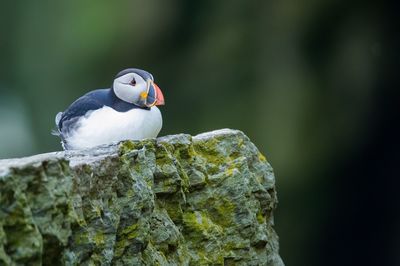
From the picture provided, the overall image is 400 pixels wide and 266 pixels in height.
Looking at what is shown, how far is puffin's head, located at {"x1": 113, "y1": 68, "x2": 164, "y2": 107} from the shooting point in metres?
3.82

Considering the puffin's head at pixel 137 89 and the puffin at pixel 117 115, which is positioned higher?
the puffin's head at pixel 137 89

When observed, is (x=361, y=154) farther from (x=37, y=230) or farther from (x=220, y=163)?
(x=37, y=230)

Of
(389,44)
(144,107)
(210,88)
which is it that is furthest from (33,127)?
(144,107)

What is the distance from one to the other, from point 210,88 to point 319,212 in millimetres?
1442

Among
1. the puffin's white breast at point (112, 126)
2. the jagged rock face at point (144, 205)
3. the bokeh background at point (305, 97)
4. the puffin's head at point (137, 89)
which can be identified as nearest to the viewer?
the jagged rock face at point (144, 205)

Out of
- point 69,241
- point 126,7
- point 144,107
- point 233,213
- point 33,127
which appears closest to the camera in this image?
point 69,241

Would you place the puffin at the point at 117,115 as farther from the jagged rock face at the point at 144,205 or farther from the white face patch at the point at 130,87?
the jagged rock face at the point at 144,205

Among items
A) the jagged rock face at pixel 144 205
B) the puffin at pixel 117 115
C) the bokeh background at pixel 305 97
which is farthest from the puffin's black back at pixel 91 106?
the bokeh background at pixel 305 97

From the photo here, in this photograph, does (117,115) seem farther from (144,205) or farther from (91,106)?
(144,205)

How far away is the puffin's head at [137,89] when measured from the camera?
3822mm

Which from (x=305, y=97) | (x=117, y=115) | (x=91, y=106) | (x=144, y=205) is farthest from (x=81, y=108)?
(x=305, y=97)

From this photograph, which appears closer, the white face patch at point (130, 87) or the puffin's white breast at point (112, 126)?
Answer: the puffin's white breast at point (112, 126)

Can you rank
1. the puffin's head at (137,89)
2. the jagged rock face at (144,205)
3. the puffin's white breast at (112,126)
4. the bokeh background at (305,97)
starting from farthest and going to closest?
the bokeh background at (305,97)
the puffin's head at (137,89)
the puffin's white breast at (112,126)
the jagged rock face at (144,205)

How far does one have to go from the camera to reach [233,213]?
11.6ft
